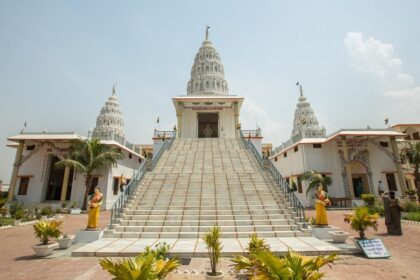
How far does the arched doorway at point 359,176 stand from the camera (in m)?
21.5

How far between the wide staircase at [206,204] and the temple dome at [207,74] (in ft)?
62.1

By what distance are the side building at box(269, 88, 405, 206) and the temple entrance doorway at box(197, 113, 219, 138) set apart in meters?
10.7

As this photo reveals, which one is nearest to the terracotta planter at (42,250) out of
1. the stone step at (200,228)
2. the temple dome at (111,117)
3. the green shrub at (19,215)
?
the stone step at (200,228)

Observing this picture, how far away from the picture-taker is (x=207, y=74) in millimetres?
33438

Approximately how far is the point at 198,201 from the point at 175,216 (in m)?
1.46

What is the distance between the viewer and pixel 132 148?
2472 centimetres

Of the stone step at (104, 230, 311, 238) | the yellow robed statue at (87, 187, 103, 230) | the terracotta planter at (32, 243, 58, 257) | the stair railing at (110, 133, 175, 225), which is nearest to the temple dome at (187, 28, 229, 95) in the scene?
the stair railing at (110, 133, 175, 225)

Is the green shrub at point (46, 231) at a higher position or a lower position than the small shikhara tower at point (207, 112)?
lower

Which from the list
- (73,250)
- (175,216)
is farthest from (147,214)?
(73,250)

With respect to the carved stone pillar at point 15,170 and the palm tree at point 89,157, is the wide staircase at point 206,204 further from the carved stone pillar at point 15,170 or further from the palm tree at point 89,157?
the carved stone pillar at point 15,170

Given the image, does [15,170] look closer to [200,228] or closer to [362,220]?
[200,228]

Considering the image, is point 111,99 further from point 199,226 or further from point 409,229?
point 409,229

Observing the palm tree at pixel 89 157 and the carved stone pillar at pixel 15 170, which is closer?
the palm tree at pixel 89 157

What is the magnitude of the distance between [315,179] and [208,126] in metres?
15.1
